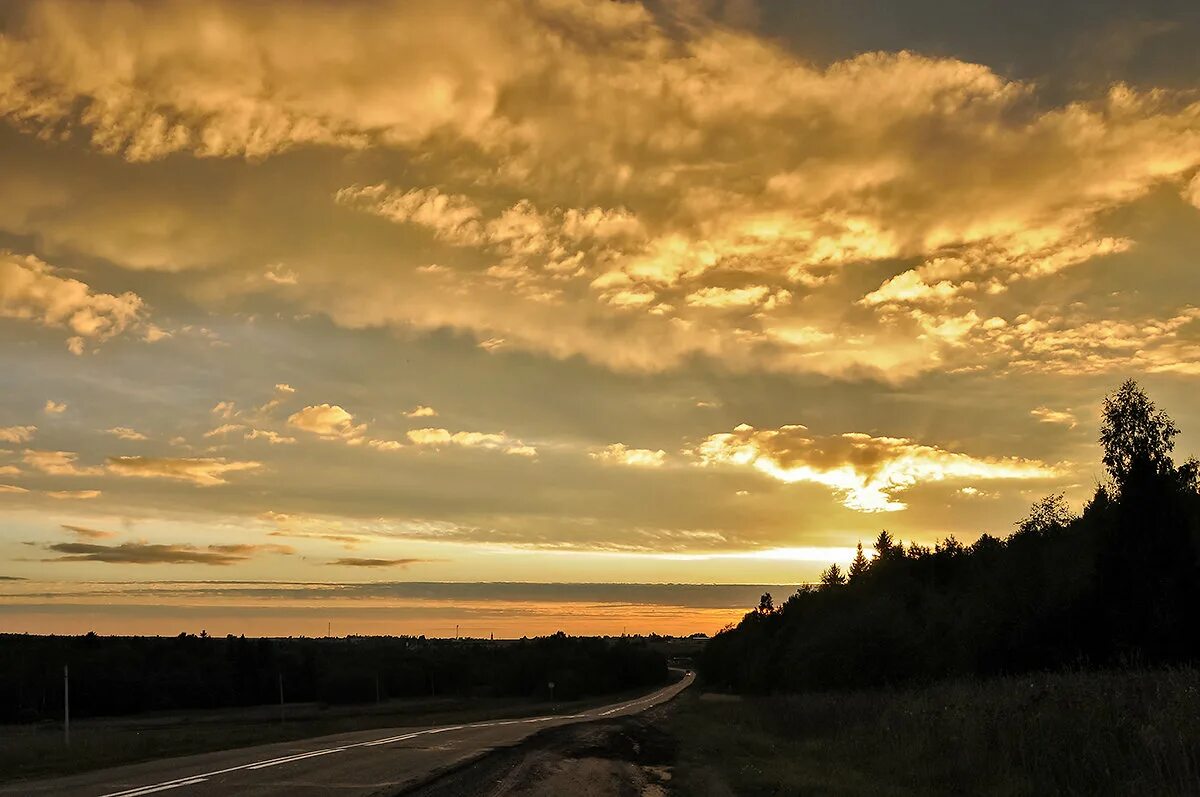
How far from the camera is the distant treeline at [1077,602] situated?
51.3 metres

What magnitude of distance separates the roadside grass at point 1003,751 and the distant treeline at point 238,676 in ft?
326

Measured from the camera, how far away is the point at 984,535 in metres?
111

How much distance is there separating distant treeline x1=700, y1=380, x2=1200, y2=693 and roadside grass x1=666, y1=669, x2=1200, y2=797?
70.7ft

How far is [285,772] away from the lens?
2161cm

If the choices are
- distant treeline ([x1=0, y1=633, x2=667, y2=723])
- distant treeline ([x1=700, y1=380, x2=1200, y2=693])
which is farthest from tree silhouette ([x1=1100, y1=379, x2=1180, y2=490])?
distant treeline ([x1=0, y1=633, x2=667, y2=723])

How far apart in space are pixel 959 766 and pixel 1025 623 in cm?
3762

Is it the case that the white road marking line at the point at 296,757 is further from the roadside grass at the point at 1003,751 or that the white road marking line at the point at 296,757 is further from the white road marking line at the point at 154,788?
the roadside grass at the point at 1003,751

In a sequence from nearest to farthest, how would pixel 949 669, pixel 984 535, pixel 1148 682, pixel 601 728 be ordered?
pixel 1148 682, pixel 601 728, pixel 949 669, pixel 984 535

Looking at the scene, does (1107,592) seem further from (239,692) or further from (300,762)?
(239,692)

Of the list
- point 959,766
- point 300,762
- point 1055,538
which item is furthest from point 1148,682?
point 1055,538

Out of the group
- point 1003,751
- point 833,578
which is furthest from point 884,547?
point 1003,751

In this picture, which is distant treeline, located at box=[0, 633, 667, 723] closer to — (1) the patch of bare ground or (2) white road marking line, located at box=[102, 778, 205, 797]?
(1) the patch of bare ground

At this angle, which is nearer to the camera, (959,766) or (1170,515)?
(959,766)

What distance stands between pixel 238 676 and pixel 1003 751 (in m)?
138
